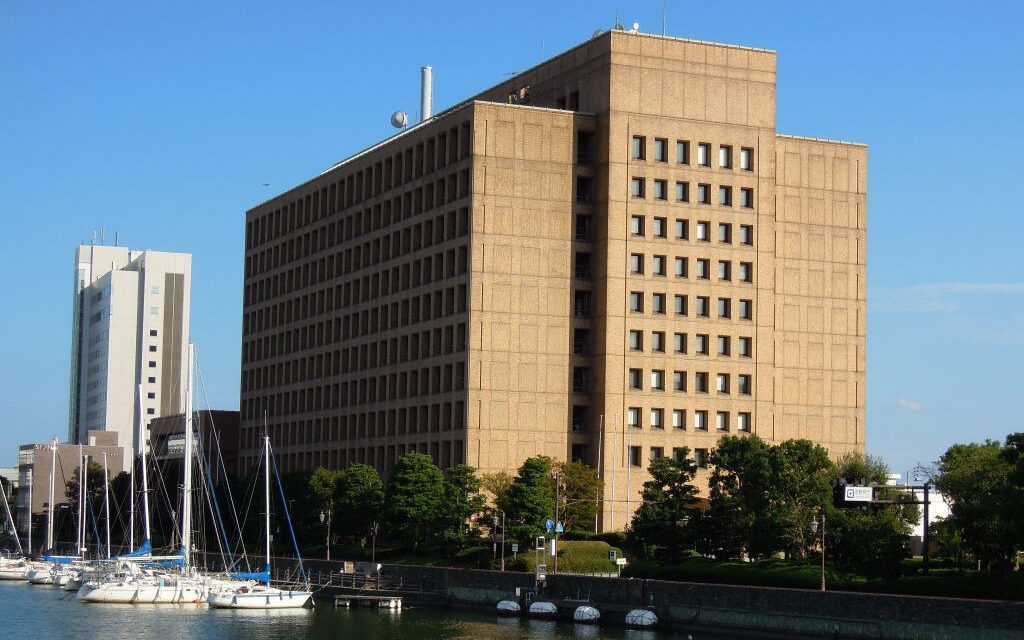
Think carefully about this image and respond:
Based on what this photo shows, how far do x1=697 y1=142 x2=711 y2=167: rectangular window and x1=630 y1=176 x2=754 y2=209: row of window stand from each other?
6.16ft

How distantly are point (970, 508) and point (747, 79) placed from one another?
69.0 m

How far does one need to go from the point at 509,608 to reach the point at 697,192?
52.0 m

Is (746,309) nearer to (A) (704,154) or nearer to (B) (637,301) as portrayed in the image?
(B) (637,301)

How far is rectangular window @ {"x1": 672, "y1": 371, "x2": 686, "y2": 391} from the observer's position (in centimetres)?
14225

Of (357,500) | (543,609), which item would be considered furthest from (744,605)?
(357,500)

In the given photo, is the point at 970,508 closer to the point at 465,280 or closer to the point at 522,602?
the point at 522,602

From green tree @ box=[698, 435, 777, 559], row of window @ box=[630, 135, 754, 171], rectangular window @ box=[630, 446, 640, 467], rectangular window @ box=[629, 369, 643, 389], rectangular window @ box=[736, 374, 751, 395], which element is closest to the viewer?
green tree @ box=[698, 435, 777, 559]

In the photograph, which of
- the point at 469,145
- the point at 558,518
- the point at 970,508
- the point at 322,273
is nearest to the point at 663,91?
the point at 469,145

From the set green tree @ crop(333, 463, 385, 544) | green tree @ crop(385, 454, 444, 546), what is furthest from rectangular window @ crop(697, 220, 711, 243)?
green tree @ crop(333, 463, 385, 544)

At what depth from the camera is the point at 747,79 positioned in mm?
145500

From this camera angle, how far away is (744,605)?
292 feet

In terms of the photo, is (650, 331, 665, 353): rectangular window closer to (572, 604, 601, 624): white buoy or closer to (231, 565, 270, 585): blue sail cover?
(231, 565, 270, 585): blue sail cover

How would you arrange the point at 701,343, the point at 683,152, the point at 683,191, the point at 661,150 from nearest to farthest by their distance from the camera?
the point at 661,150 → the point at 683,191 → the point at 683,152 → the point at 701,343

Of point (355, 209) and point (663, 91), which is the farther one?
point (355, 209)
